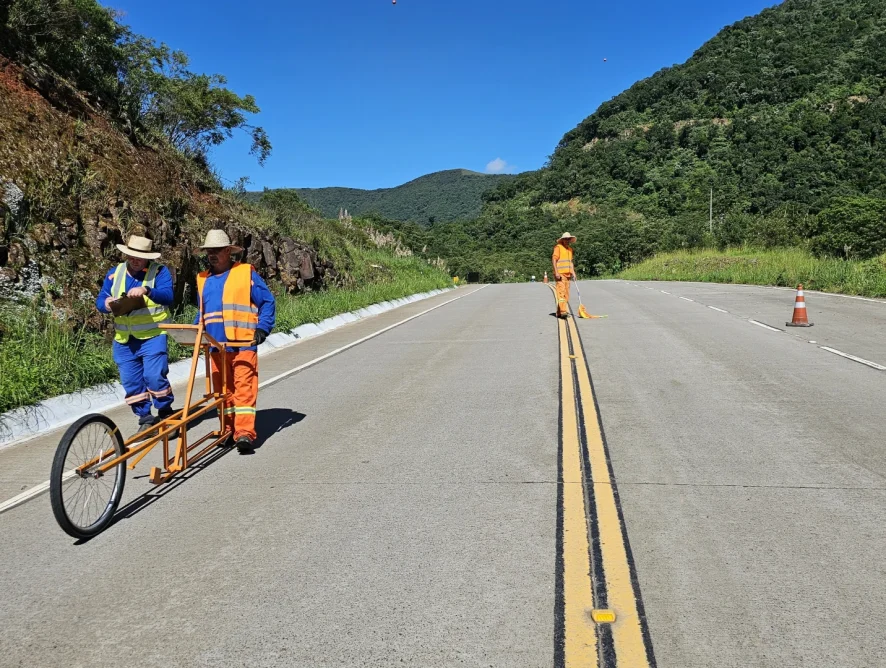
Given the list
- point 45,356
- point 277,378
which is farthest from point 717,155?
point 45,356

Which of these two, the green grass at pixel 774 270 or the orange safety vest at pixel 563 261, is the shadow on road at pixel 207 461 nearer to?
the orange safety vest at pixel 563 261

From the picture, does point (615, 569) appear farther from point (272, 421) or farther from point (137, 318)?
point (137, 318)

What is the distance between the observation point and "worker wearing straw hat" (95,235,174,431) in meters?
6.53

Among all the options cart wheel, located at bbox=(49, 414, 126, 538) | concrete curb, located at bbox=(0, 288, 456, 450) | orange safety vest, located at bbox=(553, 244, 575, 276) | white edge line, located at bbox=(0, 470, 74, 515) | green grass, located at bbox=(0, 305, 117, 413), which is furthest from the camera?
orange safety vest, located at bbox=(553, 244, 575, 276)

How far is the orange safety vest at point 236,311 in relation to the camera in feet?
20.4

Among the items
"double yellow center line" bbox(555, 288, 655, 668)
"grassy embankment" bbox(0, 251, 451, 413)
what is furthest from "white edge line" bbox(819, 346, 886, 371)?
"grassy embankment" bbox(0, 251, 451, 413)

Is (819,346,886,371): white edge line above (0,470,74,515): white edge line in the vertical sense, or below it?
above

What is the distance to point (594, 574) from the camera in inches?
147

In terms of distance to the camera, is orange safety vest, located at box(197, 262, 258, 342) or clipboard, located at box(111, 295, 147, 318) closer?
orange safety vest, located at box(197, 262, 258, 342)

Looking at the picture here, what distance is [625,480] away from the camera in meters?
5.20

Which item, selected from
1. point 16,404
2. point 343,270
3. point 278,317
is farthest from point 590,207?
point 16,404

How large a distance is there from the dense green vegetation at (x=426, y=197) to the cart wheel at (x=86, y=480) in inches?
6042

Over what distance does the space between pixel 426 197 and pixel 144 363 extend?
182361mm

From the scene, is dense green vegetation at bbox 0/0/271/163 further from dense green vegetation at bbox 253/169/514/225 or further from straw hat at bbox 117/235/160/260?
dense green vegetation at bbox 253/169/514/225
